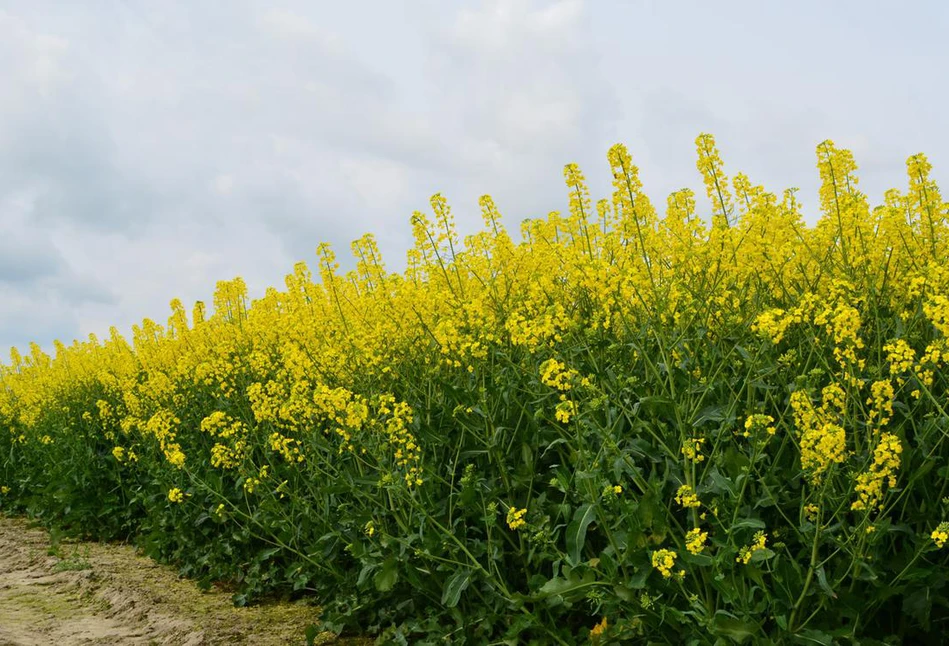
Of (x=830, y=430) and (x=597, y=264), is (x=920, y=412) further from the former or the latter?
(x=597, y=264)

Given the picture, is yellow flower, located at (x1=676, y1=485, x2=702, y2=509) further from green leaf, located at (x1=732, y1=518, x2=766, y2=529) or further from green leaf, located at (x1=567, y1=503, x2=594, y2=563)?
A: green leaf, located at (x1=567, y1=503, x2=594, y2=563)

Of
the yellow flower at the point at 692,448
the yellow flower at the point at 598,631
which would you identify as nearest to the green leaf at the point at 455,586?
the yellow flower at the point at 598,631

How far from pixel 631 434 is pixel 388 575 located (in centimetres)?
158

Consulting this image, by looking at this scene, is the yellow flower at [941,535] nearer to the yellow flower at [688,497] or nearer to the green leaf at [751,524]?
the green leaf at [751,524]

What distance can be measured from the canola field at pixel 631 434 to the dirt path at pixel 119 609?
0.91 feet

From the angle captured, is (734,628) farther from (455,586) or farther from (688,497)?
(455,586)

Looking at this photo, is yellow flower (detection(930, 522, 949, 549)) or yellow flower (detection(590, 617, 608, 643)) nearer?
yellow flower (detection(930, 522, 949, 549))

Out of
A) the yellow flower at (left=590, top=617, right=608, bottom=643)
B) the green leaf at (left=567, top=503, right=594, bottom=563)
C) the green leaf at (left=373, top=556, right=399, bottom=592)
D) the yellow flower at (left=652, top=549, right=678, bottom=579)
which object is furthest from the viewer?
the green leaf at (left=373, top=556, right=399, bottom=592)

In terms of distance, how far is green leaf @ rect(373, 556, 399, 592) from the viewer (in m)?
4.35

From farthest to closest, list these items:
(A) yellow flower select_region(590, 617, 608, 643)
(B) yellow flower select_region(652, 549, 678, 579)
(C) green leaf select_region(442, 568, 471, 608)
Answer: (C) green leaf select_region(442, 568, 471, 608), (A) yellow flower select_region(590, 617, 608, 643), (B) yellow flower select_region(652, 549, 678, 579)

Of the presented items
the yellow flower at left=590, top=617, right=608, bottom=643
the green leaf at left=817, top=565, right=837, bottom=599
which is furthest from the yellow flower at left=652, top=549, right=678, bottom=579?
the yellow flower at left=590, top=617, right=608, bottom=643

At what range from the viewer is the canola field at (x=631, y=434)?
3.24 metres

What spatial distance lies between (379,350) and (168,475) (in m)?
3.18

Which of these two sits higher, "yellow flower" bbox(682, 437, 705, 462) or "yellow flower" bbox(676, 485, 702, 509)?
"yellow flower" bbox(682, 437, 705, 462)
